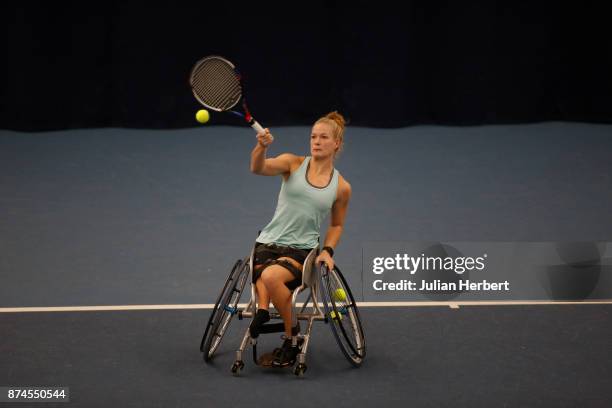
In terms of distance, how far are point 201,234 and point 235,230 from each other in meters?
0.23

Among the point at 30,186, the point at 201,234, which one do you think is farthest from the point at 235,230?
the point at 30,186

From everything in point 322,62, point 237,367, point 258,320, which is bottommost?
point 237,367

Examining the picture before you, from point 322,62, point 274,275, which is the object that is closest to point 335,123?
point 274,275

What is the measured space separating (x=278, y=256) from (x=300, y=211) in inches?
9.1

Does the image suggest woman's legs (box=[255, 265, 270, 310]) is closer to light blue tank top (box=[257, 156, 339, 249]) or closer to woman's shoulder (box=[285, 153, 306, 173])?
light blue tank top (box=[257, 156, 339, 249])

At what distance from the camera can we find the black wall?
9266mm

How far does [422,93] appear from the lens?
9.68 meters

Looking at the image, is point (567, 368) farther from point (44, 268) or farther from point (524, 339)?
point (44, 268)

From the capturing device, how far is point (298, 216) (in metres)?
4.63

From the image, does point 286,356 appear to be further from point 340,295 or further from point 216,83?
point 216,83

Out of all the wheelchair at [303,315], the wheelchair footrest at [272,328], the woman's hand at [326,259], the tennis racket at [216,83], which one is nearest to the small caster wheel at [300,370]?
the wheelchair at [303,315]

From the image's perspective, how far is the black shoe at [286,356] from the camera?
4562 mm

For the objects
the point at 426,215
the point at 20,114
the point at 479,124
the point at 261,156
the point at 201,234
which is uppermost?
the point at 479,124

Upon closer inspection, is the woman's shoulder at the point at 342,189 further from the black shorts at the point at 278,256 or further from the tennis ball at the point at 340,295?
the tennis ball at the point at 340,295
